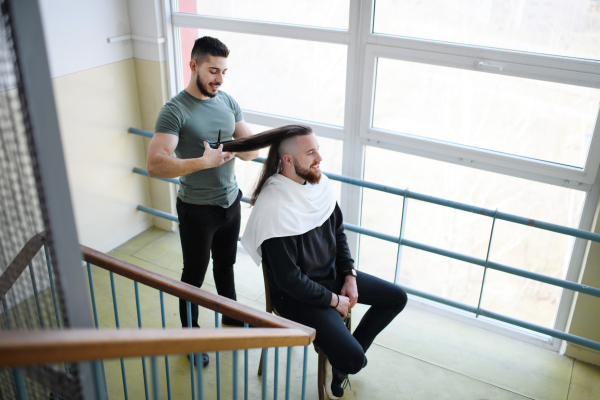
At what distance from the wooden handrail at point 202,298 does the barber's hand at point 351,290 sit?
0.74 m

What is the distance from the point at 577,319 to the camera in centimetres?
269

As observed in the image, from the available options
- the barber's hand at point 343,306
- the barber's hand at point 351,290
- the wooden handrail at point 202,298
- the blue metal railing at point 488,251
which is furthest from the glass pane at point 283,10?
the wooden handrail at point 202,298

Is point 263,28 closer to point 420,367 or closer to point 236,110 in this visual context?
point 236,110

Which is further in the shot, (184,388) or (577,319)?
(577,319)

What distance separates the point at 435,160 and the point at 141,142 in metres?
2.11

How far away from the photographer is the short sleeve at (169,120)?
89.8 inches

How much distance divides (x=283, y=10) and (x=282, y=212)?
1459mm

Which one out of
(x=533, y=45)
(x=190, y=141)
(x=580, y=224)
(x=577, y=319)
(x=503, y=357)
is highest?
(x=533, y=45)

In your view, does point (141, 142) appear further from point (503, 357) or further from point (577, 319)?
point (577, 319)

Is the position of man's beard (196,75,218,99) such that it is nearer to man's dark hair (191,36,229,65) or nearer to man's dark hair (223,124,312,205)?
man's dark hair (191,36,229,65)

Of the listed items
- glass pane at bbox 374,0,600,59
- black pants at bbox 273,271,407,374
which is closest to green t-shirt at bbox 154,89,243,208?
black pants at bbox 273,271,407,374

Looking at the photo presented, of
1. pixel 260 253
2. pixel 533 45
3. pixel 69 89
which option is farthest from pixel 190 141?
pixel 533 45

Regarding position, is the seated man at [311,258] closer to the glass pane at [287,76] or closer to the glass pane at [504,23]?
the glass pane at [287,76]

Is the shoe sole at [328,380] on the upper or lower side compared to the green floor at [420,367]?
upper
